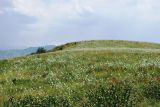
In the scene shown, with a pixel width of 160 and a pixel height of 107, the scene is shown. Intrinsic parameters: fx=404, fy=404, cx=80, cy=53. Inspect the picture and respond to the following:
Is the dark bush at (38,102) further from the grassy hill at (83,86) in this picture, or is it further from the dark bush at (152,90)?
the dark bush at (152,90)

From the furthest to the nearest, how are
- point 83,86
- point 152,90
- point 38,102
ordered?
point 83,86 → point 152,90 → point 38,102

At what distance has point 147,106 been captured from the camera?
71.1 ft

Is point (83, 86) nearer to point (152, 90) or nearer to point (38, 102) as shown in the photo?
point (152, 90)

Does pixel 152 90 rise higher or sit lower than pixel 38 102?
higher

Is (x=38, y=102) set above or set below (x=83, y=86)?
below

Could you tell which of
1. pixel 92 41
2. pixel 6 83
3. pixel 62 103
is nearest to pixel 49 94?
pixel 62 103

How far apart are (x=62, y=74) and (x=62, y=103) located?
402 inches

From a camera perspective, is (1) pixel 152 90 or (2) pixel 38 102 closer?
(2) pixel 38 102

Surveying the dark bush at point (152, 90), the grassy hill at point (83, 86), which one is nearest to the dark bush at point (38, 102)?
the grassy hill at point (83, 86)

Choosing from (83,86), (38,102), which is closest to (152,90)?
(83,86)

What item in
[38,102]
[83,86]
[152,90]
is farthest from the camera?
[83,86]

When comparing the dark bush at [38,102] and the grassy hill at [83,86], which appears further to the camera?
the grassy hill at [83,86]

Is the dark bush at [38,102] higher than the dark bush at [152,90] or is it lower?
lower

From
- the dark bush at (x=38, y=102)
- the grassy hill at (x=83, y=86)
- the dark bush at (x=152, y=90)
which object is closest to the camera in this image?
the dark bush at (x=38, y=102)
